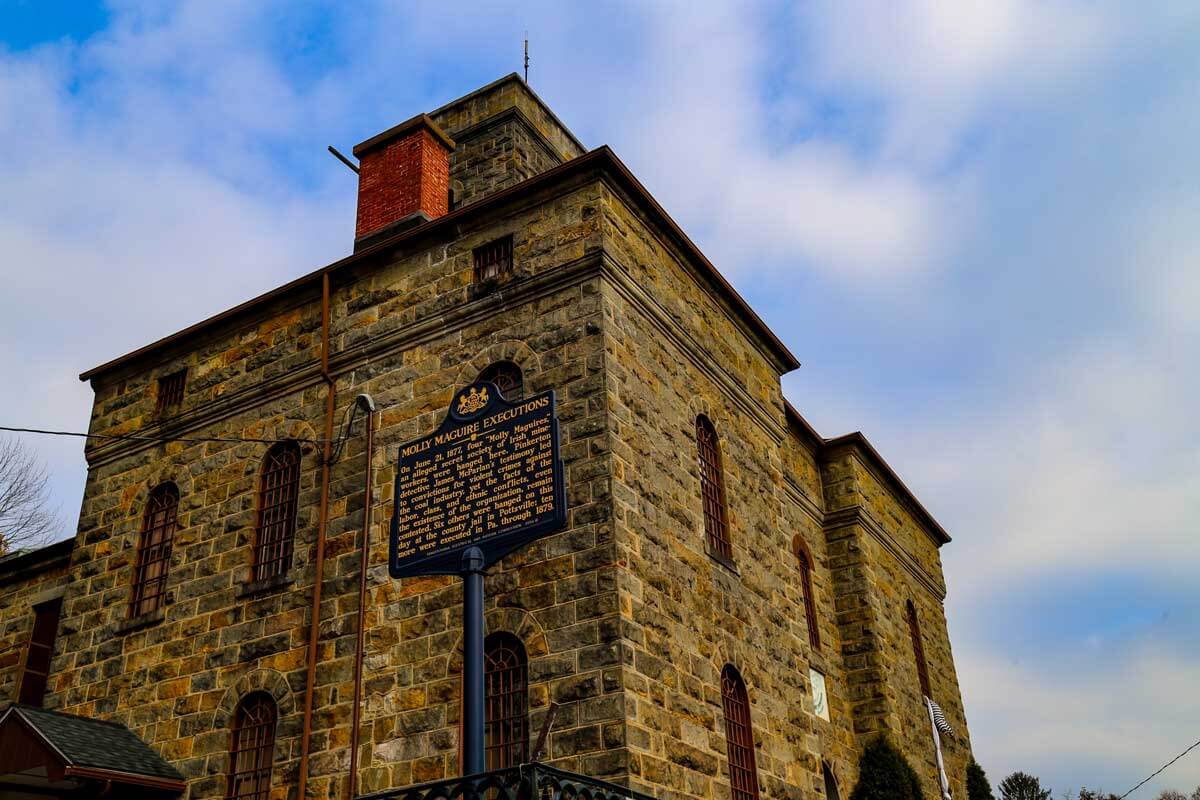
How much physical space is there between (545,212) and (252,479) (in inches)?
218

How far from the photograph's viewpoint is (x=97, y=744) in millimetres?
13641

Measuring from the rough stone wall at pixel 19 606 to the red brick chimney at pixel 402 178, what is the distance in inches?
303

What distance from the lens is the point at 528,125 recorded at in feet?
68.1

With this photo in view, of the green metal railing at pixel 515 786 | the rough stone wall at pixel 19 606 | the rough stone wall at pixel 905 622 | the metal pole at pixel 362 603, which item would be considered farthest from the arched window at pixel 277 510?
the rough stone wall at pixel 905 622

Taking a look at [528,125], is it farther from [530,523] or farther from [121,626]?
[530,523]

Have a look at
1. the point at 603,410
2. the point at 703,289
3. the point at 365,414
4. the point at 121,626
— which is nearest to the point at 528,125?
the point at 703,289

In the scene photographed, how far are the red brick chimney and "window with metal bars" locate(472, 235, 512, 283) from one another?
115 inches

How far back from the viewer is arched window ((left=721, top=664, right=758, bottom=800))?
13.2m

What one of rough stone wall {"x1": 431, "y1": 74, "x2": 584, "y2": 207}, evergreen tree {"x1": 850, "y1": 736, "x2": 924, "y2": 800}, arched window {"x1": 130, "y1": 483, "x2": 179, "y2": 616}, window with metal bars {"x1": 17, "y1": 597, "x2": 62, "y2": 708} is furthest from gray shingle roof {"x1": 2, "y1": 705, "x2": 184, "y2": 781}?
evergreen tree {"x1": 850, "y1": 736, "x2": 924, "y2": 800}

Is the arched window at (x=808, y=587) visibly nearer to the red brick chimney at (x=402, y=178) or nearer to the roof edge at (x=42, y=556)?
the red brick chimney at (x=402, y=178)

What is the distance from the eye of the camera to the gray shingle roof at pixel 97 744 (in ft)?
42.7

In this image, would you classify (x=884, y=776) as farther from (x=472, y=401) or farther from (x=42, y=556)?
(x=42, y=556)

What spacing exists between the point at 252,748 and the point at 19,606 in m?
7.54

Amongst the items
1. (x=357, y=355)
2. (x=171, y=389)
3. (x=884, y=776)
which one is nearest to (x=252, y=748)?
(x=357, y=355)
